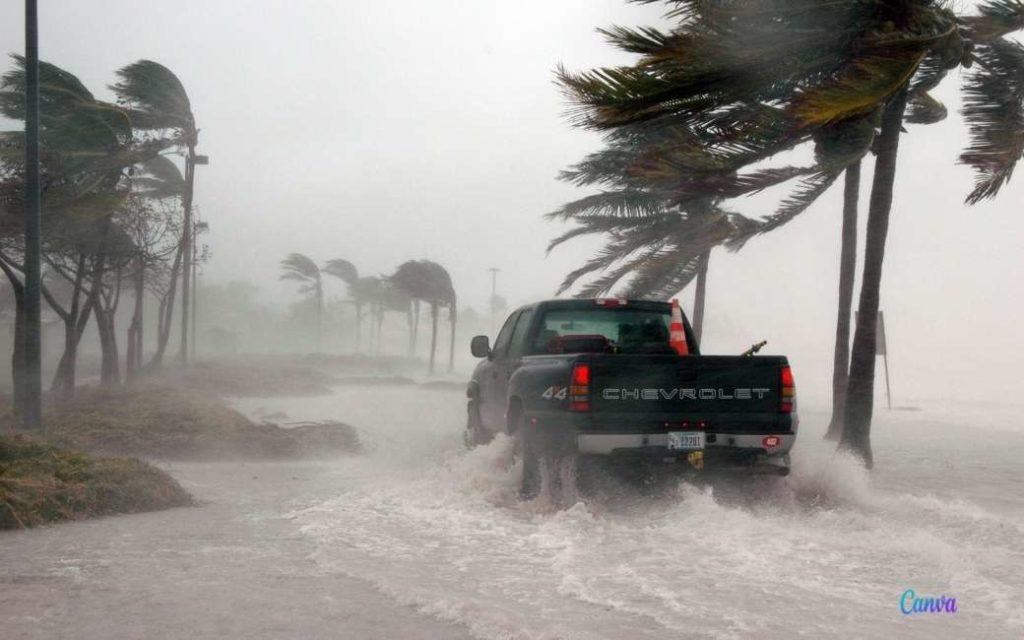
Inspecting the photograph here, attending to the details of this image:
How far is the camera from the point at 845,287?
53.2 ft

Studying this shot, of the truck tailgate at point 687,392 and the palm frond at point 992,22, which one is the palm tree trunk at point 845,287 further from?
the truck tailgate at point 687,392

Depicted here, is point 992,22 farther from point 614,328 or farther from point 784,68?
point 614,328

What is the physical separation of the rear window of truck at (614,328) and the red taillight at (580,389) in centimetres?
193

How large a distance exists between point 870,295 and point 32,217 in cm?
1112

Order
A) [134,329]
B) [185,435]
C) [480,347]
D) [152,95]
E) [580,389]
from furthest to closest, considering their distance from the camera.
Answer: [134,329], [152,95], [185,435], [480,347], [580,389]

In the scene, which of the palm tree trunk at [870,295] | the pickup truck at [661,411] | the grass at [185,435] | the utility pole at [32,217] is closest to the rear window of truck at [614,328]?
the pickup truck at [661,411]

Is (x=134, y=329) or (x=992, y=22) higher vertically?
(x=992, y=22)

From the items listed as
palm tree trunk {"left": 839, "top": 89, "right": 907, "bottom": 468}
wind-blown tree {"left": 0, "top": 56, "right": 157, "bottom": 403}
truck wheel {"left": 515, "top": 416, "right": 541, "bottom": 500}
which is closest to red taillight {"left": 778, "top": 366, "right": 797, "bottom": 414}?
truck wheel {"left": 515, "top": 416, "right": 541, "bottom": 500}

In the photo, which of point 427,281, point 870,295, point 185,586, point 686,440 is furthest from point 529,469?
point 427,281

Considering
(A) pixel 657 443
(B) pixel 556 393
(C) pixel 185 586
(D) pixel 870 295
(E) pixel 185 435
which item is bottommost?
(E) pixel 185 435

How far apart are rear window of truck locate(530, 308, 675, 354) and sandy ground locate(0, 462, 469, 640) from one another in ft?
10.6

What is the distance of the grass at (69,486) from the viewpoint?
7849 millimetres

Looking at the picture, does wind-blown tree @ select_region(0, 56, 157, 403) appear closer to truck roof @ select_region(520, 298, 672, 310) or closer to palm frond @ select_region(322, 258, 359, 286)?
truck roof @ select_region(520, 298, 672, 310)

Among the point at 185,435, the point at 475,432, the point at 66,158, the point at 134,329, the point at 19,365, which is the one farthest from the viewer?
the point at 134,329
